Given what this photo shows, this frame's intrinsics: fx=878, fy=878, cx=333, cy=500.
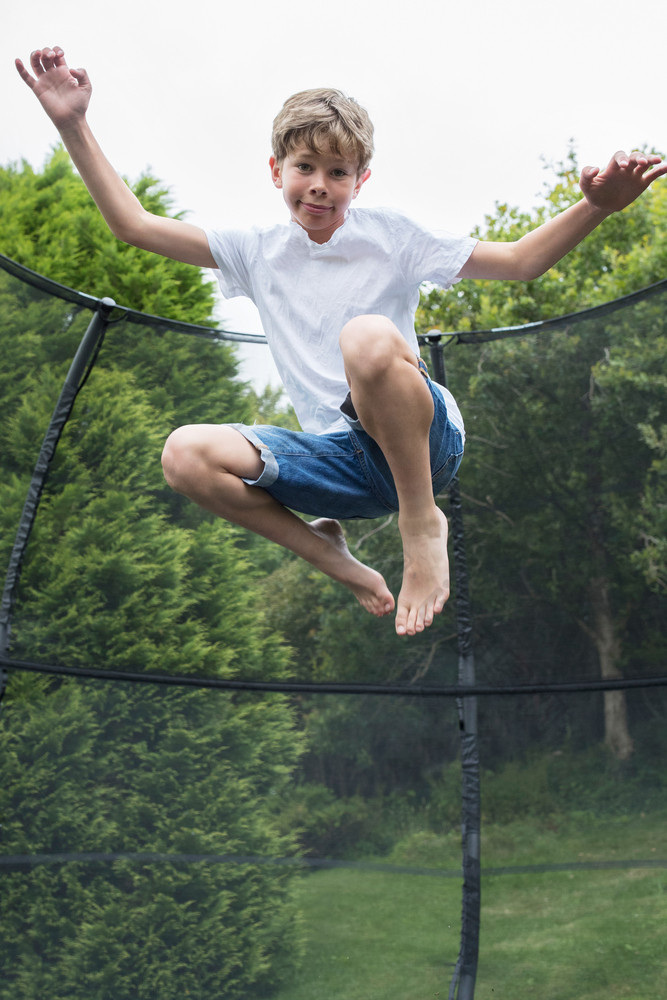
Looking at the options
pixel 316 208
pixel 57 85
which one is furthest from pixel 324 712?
pixel 57 85

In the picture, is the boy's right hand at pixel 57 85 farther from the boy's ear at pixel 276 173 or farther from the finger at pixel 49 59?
the boy's ear at pixel 276 173

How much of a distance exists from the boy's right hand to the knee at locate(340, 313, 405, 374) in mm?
528

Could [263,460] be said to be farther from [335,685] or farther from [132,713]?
[132,713]

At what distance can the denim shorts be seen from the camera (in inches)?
53.2

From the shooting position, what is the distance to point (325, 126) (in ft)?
4.31

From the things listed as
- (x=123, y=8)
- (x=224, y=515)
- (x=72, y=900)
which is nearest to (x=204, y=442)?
(x=224, y=515)

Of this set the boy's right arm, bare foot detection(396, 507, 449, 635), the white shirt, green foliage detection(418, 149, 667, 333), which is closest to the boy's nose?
the white shirt

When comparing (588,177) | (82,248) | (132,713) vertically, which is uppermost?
(82,248)

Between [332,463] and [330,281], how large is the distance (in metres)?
0.32

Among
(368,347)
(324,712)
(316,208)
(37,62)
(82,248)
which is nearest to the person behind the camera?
(368,347)

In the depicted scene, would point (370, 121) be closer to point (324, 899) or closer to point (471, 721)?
point (471, 721)

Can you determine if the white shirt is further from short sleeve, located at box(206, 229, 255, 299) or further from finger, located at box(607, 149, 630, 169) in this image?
finger, located at box(607, 149, 630, 169)

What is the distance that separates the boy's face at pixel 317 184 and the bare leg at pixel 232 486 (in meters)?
0.37

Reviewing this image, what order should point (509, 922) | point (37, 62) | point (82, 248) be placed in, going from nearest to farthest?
point (37, 62), point (509, 922), point (82, 248)
